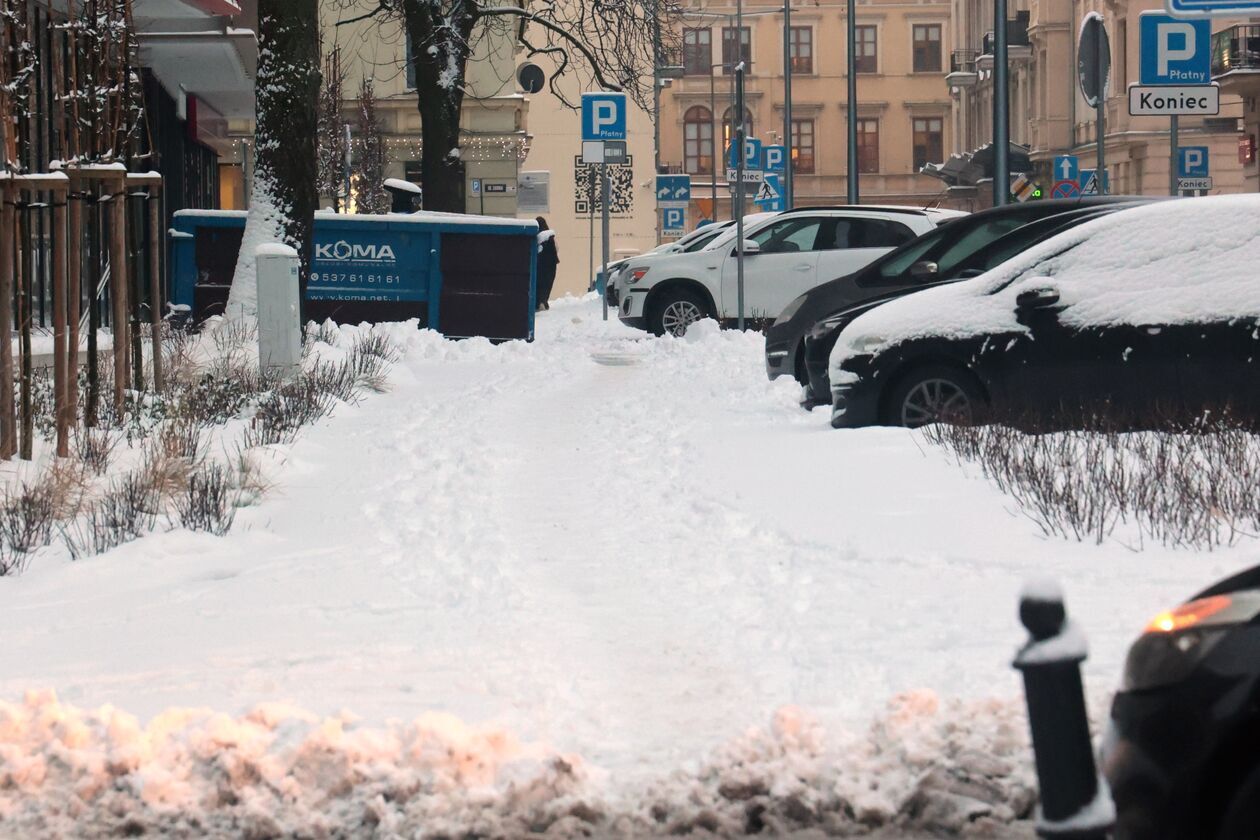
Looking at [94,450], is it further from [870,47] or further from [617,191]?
[870,47]

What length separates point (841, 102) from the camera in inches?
3499

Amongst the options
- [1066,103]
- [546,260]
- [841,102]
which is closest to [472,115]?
[546,260]

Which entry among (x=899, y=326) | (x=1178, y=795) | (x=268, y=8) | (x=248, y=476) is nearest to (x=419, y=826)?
(x=1178, y=795)

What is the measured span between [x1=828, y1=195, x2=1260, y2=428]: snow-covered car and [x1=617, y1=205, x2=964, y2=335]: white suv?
34.9ft

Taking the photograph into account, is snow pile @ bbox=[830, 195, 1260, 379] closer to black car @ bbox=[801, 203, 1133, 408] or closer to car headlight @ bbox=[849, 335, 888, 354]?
car headlight @ bbox=[849, 335, 888, 354]

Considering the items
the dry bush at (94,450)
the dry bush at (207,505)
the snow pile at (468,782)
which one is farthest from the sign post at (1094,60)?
the snow pile at (468,782)

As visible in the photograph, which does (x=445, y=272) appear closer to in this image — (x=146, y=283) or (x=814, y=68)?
(x=146, y=283)

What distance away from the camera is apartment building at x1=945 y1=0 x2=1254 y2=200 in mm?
55344

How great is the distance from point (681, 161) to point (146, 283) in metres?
64.4

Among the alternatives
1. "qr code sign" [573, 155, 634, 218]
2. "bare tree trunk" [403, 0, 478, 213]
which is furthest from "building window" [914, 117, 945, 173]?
"bare tree trunk" [403, 0, 478, 213]

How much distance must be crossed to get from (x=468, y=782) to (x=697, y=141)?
85.4 m

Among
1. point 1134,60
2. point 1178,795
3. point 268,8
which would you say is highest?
point 1134,60

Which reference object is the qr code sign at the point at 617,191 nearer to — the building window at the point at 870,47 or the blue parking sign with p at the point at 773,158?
the blue parking sign with p at the point at 773,158

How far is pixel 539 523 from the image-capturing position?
9430mm
